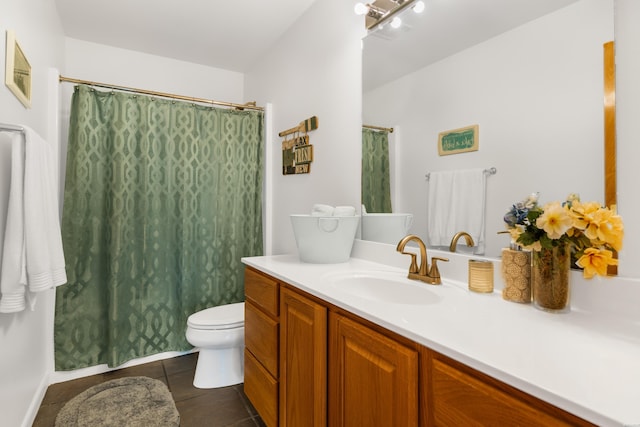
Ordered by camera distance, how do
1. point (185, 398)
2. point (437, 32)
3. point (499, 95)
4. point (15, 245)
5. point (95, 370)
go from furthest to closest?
point (95, 370)
point (185, 398)
point (437, 32)
point (15, 245)
point (499, 95)

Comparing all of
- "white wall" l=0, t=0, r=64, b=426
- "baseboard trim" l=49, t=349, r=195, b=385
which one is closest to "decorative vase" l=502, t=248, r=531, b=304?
"white wall" l=0, t=0, r=64, b=426

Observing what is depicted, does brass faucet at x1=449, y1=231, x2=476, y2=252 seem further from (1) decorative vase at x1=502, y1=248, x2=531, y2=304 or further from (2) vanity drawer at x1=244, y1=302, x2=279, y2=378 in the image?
(2) vanity drawer at x1=244, y1=302, x2=279, y2=378

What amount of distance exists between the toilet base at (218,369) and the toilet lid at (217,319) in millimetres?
215

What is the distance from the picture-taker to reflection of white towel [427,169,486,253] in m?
1.22

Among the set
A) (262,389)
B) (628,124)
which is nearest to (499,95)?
(628,124)

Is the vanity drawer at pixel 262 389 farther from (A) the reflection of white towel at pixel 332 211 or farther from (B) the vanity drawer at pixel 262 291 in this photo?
(A) the reflection of white towel at pixel 332 211

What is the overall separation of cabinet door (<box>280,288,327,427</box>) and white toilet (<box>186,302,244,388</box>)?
29.6 inches

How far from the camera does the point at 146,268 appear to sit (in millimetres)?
2289

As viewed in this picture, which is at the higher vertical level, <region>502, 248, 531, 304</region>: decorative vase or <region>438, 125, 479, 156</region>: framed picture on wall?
<region>438, 125, 479, 156</region>: framed picture on wall

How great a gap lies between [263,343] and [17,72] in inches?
64.2

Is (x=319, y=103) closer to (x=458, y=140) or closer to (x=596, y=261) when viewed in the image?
(x=458, y=140)

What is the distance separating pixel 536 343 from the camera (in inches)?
27.0

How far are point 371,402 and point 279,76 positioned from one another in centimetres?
237

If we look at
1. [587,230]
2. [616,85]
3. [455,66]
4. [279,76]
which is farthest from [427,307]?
[279,76]
